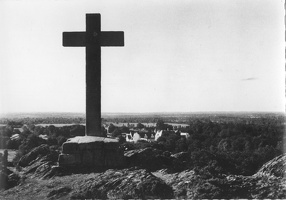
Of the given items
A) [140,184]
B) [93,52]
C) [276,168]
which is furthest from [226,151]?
[140,184]

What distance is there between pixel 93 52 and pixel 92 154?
2281 millimetres

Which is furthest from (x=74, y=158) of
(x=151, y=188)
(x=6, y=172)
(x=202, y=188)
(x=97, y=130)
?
(x=202, y=188)

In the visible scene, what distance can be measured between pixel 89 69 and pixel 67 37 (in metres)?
0.89

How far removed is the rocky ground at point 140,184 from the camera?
18.6ft

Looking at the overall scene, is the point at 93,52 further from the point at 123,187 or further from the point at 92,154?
the point at 123,187

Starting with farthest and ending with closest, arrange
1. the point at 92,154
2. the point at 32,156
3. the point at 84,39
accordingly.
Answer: the point at 32,156
the point at 84,39
the point at 92,154

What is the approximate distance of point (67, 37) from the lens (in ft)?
25.8

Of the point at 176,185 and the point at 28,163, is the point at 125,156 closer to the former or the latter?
the point at 176,185

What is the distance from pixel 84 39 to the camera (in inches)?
308

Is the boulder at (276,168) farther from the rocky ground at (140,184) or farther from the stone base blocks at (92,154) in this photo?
the stone base blocks at (92,154)

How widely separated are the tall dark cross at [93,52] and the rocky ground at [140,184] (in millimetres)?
1265

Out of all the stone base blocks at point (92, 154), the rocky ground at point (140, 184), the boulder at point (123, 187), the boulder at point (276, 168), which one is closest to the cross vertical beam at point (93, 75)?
the stone base blocks at point (92, 154)

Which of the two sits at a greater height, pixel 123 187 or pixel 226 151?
pixel 123 187

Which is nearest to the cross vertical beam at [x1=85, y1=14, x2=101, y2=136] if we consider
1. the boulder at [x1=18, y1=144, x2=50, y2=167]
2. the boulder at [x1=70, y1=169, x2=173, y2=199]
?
the boulder at [x1=18, y1=144, x2=50, y2=167]
